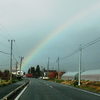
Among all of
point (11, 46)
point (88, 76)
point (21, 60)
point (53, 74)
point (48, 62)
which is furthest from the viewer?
point (53, 74)

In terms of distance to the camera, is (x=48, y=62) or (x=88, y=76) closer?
(x=88, y=76)

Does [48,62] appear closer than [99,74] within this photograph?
No

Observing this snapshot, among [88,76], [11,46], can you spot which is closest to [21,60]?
[11,46]

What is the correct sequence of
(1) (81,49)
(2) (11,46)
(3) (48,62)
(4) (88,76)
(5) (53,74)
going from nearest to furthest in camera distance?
(1) (81,49) → (4) (88,76) → (2) (11,46) → (3) (48,62) → (5) (53,74)

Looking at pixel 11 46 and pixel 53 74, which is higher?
pixel 11 46

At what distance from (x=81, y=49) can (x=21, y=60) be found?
191 ft

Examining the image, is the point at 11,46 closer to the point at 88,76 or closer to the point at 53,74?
the point at 88,76

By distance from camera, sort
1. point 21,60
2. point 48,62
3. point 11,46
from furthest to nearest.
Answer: point 48,62 < point 21,60 < point 11,46

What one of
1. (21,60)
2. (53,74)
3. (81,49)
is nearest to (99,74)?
(81,49)

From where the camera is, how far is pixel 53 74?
495 feet

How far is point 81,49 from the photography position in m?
40.9

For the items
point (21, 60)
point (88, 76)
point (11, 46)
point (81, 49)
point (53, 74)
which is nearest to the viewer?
point (81, 49)

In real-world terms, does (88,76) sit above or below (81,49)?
below

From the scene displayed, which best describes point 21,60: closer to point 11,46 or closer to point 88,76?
point 11,46
